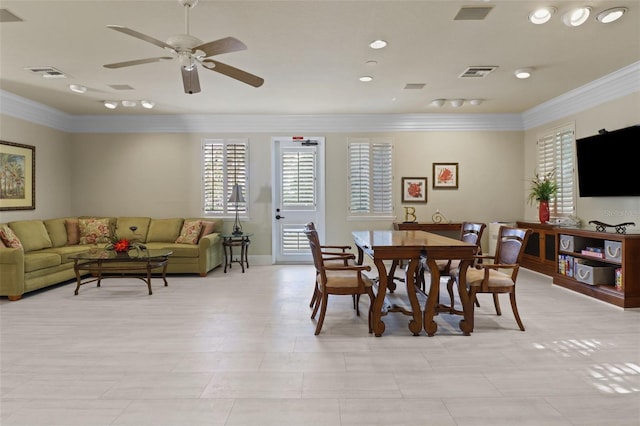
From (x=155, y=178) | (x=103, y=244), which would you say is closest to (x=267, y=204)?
(x=155, y=178)

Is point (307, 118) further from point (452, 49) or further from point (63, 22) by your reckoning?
point (63, 22)

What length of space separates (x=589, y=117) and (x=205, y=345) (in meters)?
5.73

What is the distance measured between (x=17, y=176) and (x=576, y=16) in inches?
290

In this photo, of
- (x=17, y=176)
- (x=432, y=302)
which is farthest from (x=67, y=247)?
(x=432, y=302)

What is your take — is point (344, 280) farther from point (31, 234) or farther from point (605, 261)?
point (31, 234)

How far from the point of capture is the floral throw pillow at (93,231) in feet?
20.5

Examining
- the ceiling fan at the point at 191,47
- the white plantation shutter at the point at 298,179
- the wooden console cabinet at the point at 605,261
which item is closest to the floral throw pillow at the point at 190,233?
the white plantation shutter at the point at 298,179

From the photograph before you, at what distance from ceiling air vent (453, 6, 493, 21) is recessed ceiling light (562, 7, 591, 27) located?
660 millimetres

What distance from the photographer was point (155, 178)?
695 cm

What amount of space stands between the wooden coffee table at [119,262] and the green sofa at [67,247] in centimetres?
32

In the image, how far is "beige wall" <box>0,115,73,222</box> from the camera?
18.7 feet

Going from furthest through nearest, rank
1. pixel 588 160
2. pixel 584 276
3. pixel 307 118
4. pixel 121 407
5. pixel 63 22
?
pixel 307 118
pixel 588 160
pixel 584 276
pixel 63 22
pixel 121 407

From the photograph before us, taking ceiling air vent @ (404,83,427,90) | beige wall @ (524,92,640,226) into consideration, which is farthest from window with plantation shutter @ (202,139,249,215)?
beige wall @ (524,92,640,226)

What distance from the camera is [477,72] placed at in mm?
4566
